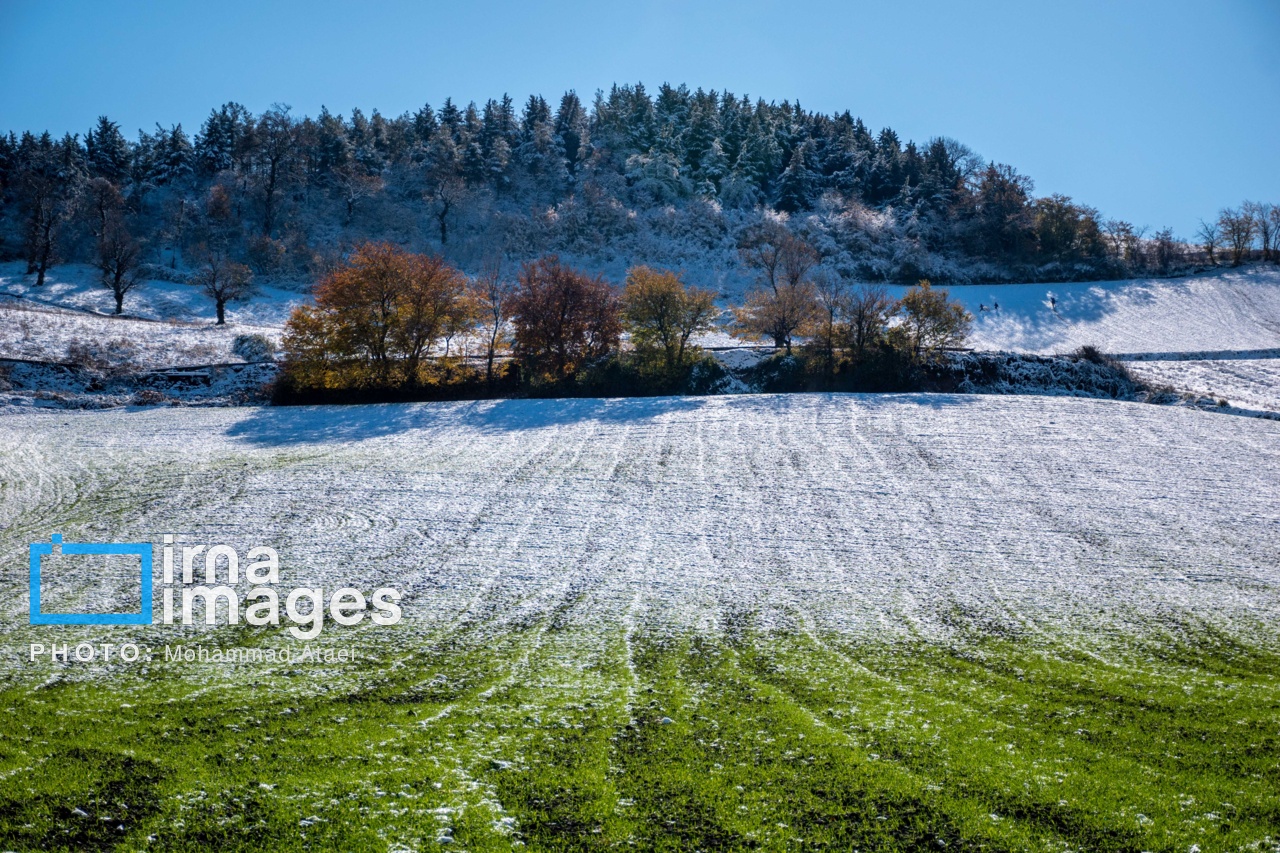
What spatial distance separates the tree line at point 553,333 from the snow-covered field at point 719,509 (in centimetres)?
716

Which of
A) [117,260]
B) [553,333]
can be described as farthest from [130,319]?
[553,333]

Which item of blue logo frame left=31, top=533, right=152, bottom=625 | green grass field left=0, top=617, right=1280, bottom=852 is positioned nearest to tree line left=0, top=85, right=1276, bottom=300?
blue logo frame left=31, top=533, right=152, bottom=625

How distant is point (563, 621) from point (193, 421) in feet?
95.8

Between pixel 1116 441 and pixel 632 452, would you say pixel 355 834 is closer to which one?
pixel 632 452

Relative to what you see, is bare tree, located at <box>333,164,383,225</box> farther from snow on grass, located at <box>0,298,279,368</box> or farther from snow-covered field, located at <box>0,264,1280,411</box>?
snow on grass, located at <box>0,298,279,368</box>

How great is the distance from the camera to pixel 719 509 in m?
25.0

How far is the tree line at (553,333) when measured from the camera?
45.6 meters

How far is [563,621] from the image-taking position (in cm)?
1606

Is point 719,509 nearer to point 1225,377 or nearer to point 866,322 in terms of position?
point 866,322

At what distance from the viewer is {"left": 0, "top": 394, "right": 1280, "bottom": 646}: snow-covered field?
56.6ft

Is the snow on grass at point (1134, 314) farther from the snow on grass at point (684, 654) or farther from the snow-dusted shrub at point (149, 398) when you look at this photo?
the snow-dusted shrub at point (149, 398)

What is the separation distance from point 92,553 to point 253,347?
3633 centimetres

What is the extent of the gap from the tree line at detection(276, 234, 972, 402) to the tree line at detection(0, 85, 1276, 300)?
31.6 meters

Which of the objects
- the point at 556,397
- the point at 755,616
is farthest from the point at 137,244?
the point at 755,616
